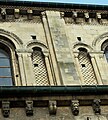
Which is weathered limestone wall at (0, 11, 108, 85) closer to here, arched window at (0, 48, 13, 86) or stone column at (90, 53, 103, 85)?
stone column at (90, 53, 103, 85)

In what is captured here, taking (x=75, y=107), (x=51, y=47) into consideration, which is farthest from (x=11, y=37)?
(x=75, y=107)

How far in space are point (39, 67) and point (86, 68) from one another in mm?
1681

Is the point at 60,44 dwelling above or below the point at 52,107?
above

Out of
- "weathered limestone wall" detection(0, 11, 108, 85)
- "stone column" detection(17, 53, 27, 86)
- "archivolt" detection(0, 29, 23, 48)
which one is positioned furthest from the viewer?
"archivolt" detection(0, 29, 23, 48)

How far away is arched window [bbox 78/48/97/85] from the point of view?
13.7 metres

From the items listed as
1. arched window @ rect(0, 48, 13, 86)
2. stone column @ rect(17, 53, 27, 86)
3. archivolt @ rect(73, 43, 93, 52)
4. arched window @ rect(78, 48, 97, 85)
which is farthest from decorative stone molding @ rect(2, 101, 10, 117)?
archivolt @ rect(73, 43, 93, 52)

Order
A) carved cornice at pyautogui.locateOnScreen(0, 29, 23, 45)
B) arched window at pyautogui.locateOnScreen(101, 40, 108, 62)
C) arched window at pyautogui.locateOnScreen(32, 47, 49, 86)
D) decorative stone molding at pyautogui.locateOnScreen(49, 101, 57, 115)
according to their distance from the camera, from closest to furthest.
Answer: decorative stone molding at pyautogui.locateOnScreen(49, 101, 57, 115) → arched window at pyautogui.locateOnScreen(32, 47, 49, 86) → carved cornice at pyautogui.locateOnScreen(0, 29, 23, 45) → arched window at pyautogui.locateOnScreen(101, 40, 108, 62)

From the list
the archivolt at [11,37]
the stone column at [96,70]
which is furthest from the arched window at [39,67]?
the stone column at [96,70]

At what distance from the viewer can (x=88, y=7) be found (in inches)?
639

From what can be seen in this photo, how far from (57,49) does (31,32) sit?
1519 mm

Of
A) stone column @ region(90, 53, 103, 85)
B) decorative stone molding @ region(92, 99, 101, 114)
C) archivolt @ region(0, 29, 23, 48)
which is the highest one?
archivolt @ region(0, 29, 23, 48)

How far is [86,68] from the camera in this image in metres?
14.2

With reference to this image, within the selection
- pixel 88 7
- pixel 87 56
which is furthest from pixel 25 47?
pixel 88 7

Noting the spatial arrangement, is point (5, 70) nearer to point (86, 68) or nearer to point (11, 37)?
point (11, 37)
